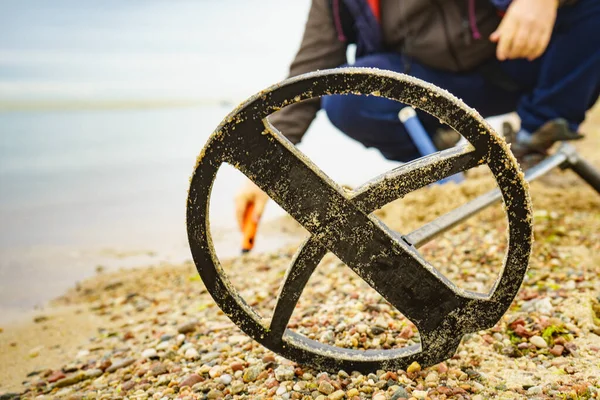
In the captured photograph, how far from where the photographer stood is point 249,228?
256 centimetres

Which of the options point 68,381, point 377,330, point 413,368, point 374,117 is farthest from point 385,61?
point 68,381

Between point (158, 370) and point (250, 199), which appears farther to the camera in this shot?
point (250, 199)

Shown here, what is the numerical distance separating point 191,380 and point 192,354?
23 centimetres

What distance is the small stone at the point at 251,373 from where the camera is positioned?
1.62 meters

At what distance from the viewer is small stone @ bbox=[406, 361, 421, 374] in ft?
5.02

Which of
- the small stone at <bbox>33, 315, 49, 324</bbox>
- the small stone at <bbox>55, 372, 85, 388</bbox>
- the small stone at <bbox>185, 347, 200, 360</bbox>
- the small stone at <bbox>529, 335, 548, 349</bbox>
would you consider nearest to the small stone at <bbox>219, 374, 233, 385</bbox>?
the small stone at <bbox>185, 347, 200, 360</bbox>

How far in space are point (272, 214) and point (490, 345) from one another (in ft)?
11.8

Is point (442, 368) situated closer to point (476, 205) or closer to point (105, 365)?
point (476, 205)

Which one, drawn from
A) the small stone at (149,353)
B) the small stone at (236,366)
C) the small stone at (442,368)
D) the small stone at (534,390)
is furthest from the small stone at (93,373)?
the small stone at (534,390)

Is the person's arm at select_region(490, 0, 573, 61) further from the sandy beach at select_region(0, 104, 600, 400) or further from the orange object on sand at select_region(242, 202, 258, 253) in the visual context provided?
the orange object on sand at select_region(242, 202, 258, 253)

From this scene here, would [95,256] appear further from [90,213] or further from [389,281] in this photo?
[389,281]

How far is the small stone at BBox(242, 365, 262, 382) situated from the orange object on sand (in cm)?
92

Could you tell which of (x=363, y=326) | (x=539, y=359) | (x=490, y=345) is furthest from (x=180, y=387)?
(x=539, y=359)

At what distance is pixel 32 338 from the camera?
264cm
